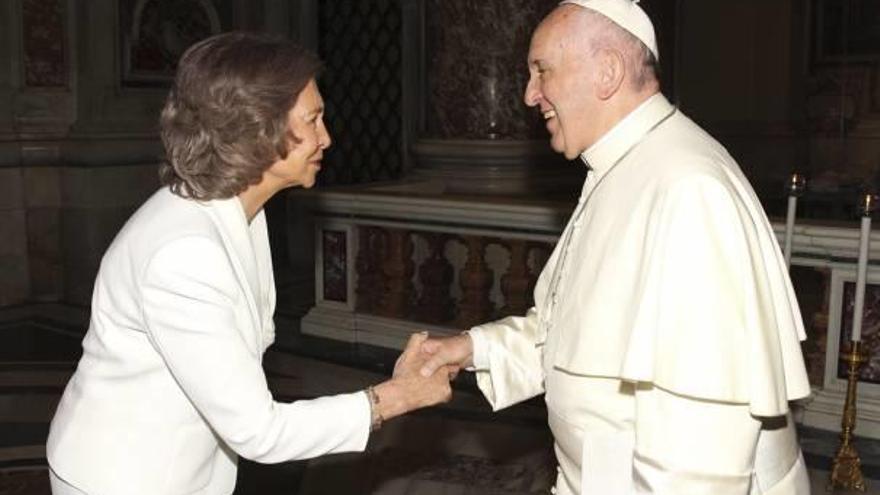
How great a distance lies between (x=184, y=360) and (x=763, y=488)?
1.28 meters

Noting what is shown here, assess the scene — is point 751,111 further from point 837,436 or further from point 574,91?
point 574,91

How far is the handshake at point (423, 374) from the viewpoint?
2.52 metres

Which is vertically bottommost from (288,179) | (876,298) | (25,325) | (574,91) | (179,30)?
(25,325)

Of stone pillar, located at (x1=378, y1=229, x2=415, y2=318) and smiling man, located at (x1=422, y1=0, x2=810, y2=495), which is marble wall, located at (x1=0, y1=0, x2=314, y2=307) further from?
smiling man, located at (x1=422, y1=0, x2=810, y2=495)

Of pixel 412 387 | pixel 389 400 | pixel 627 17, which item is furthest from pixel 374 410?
pixel 627 17

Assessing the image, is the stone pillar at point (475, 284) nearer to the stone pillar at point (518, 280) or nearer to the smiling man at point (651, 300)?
the stone pillar at point (518, 280)

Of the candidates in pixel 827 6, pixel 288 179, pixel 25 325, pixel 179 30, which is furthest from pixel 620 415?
pixel 827 6

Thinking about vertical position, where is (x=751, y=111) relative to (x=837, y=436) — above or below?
above

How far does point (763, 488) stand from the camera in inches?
92.2

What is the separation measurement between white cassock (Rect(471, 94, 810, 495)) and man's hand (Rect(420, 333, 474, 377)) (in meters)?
0.25

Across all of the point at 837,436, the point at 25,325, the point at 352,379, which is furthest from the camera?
the point at 25,325

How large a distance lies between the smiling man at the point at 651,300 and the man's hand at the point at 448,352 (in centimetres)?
5

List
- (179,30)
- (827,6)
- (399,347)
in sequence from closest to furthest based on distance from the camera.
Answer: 1. (399,347)
2. (179,30)
3. (827,6)

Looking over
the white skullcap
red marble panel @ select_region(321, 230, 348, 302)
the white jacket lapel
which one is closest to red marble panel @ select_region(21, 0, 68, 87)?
red marble panel @ select_region(321, 230, 348, 302)
